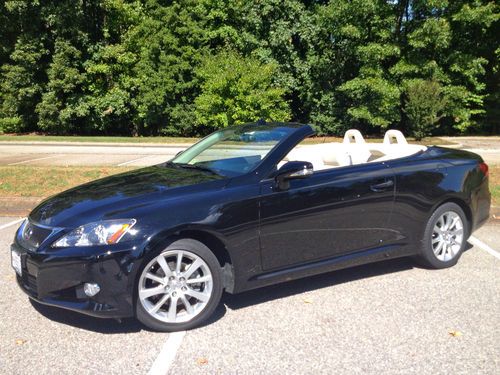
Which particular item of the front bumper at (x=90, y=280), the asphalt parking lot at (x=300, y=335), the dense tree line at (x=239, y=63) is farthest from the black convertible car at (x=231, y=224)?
the dense tree line at (x=239, y=63)

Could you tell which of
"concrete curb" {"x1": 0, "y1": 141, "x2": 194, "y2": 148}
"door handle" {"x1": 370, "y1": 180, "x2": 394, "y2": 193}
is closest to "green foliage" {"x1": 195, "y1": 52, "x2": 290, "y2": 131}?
"concrete curb" {"x1": 0, "y1": 141, "x2": 194, "y2": 148}

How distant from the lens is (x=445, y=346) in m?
3.51

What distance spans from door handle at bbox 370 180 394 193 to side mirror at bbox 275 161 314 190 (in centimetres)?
77

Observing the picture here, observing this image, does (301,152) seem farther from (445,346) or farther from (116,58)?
(116,58)

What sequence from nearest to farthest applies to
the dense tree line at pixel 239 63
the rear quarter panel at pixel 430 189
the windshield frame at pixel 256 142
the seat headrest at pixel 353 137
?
the windshield frame at pixel 256 142, the rear quarter panel at pixel 430 189, the seat headrest at pixel 353 137, the dense tree line at pixel 239 63

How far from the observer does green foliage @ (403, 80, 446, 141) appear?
911 inches

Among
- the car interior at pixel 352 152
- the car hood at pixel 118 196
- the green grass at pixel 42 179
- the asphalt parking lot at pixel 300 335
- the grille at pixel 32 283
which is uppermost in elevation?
the car interior at pixel 352 152

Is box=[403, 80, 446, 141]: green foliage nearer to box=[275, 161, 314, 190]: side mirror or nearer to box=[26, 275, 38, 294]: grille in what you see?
box=[275, 161, 314, 190]: side mirror

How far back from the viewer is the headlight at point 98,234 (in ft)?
11.6

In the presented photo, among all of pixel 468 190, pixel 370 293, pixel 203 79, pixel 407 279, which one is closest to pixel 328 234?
pixel 370 293

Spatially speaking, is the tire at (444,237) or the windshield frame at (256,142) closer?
the windshield frame at (256,142)

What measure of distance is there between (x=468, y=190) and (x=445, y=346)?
2230 millimetres

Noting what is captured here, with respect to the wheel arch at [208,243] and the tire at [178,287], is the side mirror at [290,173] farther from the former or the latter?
the tire at [178,287]

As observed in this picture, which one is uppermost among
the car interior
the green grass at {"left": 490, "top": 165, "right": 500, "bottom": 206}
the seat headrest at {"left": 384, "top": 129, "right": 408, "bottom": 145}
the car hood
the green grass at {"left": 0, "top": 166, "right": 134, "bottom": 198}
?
the seat headrest at {"left": 384, "top": 129, "right": 408, "bottom": 145}
